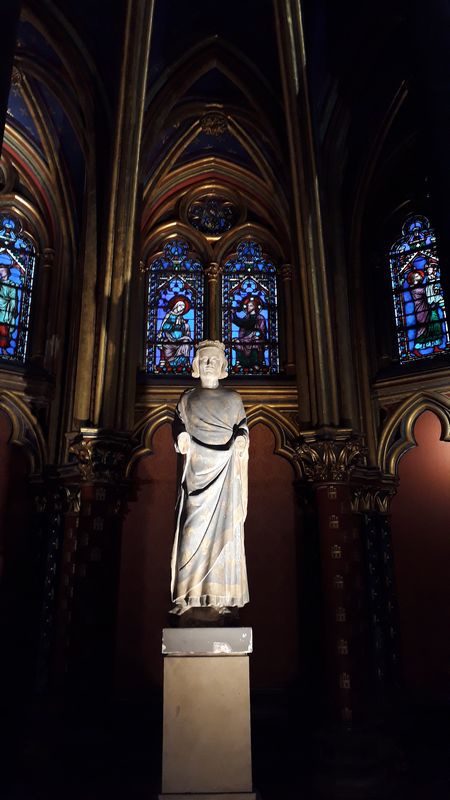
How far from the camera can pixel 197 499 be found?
4.47 metres

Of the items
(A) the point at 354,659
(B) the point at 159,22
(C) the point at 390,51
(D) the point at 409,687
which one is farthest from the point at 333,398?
(B) the point at 159,22

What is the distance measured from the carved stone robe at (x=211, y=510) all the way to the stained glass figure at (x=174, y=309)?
494cm

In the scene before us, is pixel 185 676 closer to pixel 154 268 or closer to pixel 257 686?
pixel 257 686

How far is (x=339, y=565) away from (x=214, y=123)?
22.5ft

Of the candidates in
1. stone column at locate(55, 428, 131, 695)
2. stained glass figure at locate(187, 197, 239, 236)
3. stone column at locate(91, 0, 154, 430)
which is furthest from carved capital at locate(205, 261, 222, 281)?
stone column at locate(55, 428, 131, 695)

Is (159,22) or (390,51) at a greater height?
(159,22)

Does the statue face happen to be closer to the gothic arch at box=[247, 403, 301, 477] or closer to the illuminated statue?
the gothic arch at box=[247, 403, 301, 477]

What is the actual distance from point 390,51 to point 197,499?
24.4 feet

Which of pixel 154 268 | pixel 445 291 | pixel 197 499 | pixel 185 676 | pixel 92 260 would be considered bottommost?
pixel 185 676

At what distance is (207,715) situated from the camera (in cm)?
399

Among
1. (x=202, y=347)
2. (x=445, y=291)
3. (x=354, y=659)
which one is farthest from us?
(x=354, y=659)

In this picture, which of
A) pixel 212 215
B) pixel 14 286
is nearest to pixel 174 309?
pixel 212 215

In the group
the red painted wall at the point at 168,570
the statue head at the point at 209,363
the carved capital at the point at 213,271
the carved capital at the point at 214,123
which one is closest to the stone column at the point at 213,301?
the carved capital at the point at 213,271

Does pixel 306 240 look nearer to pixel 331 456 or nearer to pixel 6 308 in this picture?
pixel 331 456
